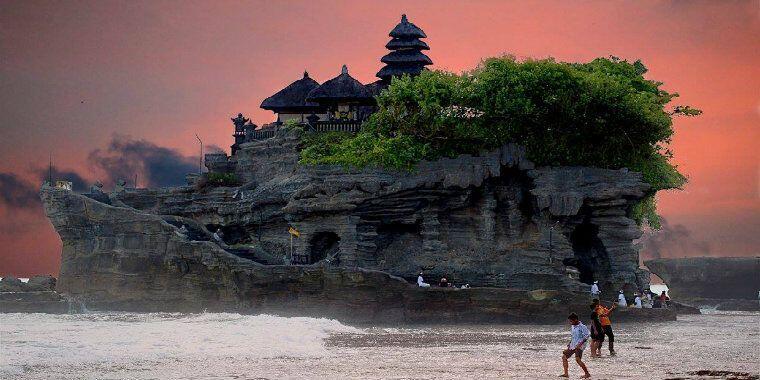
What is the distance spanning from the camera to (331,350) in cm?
3822

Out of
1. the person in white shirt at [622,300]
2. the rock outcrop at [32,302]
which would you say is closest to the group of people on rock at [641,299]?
the person in white shirt at [622,300]

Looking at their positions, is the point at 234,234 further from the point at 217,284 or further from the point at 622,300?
the point at 622,300

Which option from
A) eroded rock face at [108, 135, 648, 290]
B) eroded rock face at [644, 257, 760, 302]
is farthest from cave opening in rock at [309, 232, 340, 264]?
eroded rock face at [644, 257, 760, 302]

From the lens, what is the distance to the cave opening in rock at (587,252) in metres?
58.0

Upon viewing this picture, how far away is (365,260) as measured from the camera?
2243 inches

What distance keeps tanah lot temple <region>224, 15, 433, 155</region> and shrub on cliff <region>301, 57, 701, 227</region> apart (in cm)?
448

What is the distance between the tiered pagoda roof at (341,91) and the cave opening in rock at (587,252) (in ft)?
42.7

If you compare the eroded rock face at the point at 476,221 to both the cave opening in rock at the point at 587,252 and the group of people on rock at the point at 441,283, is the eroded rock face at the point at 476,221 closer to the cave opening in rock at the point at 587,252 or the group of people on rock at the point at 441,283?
the cave opening in rock at the point at 587,252

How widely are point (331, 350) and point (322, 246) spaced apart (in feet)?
68.4

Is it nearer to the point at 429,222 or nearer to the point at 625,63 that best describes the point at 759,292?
the point at 625,63

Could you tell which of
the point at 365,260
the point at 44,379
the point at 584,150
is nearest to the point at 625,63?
the point at 584,150

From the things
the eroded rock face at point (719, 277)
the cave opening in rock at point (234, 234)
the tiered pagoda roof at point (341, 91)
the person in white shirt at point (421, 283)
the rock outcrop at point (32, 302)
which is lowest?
the rock outcrop at point (32, 302)

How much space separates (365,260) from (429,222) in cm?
341

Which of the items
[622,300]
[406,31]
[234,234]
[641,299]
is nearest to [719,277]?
[641,299]
